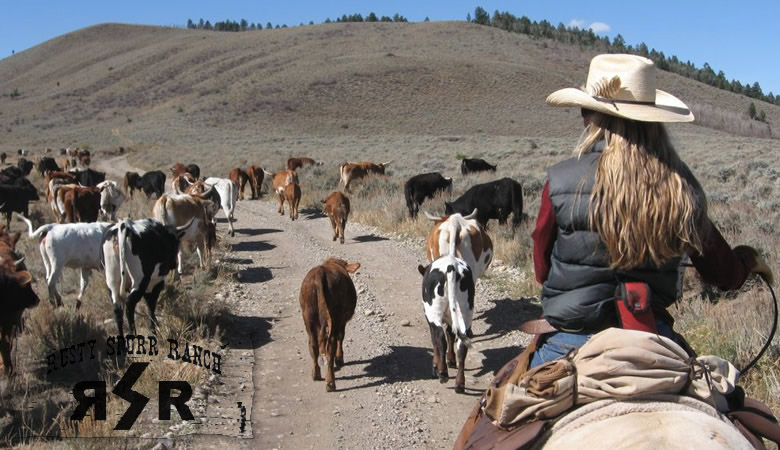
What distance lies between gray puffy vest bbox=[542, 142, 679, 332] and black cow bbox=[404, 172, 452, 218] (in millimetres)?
14235

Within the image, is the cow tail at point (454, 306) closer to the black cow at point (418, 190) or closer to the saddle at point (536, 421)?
the saddle at point (536, 421)

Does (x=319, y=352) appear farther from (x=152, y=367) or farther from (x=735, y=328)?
(x=735, y=328)

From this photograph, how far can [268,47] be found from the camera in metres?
111

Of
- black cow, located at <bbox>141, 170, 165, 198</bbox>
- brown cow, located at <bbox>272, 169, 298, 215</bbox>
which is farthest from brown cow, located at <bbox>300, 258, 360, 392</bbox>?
black cow, located at <bbox>141, 170, 165, 198</bbox>

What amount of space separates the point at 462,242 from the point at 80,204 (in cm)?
1063

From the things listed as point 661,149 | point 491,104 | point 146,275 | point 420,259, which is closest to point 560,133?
point 491,104

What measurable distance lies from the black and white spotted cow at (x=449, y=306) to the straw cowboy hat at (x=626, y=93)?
410 centimetres

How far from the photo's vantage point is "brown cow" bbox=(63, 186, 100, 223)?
15.0 meters

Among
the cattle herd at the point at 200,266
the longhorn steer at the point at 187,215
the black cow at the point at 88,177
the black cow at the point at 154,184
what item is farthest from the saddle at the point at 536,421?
the black cow at the point at 88,177

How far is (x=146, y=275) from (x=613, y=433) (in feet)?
23.5

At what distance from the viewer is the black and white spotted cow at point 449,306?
21.9 feet

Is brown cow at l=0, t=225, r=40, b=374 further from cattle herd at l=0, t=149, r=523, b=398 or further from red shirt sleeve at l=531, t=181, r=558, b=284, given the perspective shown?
red shirt sleeve at l=531, t=181, r=558, b=284

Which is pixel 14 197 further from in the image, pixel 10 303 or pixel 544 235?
pixel 544 235

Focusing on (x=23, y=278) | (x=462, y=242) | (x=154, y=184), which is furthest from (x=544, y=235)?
(x=154, y=184)
